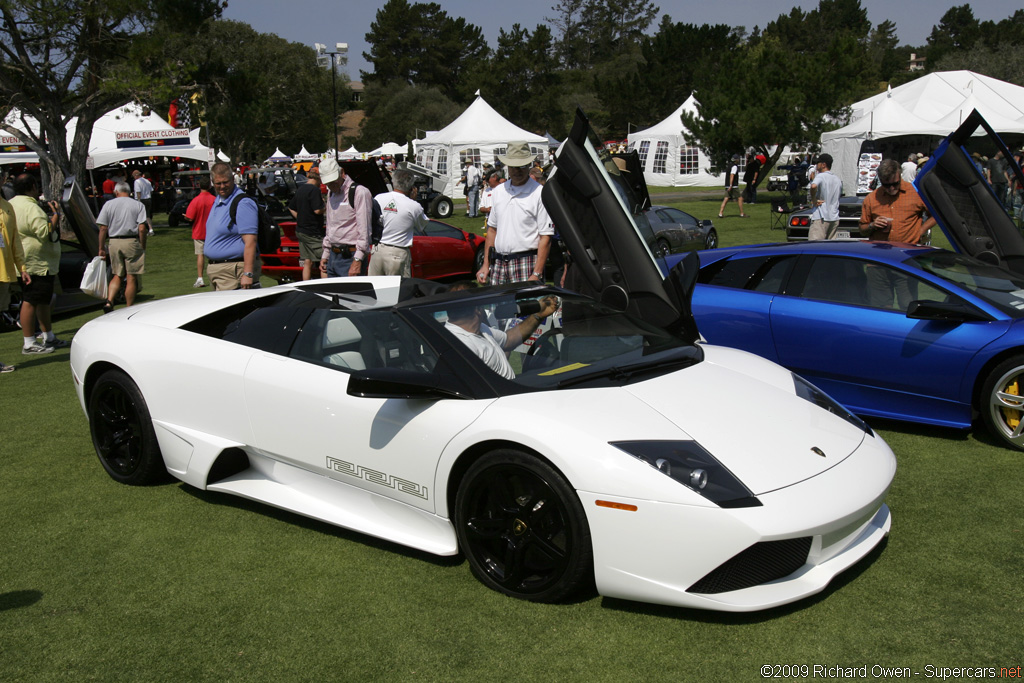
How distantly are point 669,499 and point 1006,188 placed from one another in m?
5.85

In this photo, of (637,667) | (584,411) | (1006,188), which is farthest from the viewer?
(1006,188)

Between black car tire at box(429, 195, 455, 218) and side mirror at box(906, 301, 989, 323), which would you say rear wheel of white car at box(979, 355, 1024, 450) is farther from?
black car tire at box(429, 195, 455, 218)

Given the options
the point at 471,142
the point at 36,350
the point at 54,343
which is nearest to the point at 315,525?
the point at 36,350

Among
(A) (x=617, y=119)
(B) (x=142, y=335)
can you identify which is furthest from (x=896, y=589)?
(A) (x=617, y=119)

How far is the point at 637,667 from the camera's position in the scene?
2.82m

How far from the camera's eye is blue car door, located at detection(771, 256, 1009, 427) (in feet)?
16.6

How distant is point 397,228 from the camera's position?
8.03 m

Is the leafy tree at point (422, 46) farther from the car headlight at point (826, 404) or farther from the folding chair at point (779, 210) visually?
the car headlight at point (826, 404)

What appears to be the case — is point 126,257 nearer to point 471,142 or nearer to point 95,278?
point 95,278

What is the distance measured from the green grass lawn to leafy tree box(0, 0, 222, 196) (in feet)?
62.5

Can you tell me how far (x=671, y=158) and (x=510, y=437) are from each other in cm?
4271

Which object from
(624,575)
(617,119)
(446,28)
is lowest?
(624,575)

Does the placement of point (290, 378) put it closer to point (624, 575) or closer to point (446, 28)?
point (624, 575)

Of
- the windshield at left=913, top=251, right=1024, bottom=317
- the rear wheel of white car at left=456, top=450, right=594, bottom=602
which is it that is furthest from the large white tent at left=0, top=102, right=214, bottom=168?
the rear wheel of white car at left=456, top=450, right=594, bottom=602
